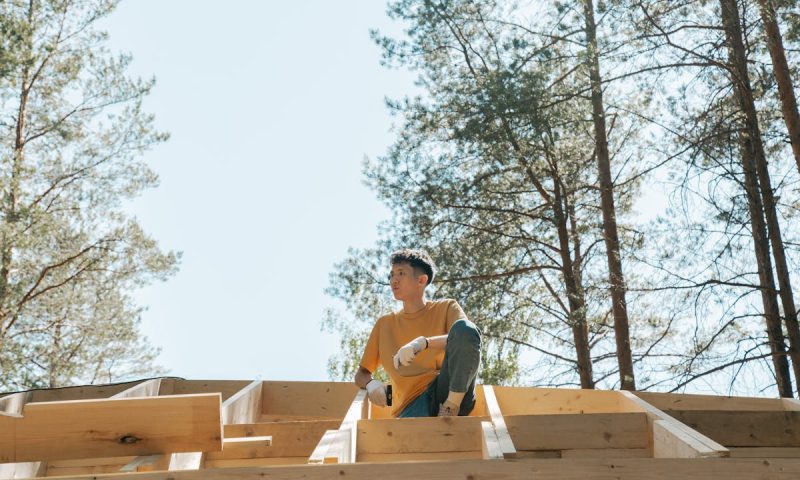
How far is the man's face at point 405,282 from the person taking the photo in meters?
4.79

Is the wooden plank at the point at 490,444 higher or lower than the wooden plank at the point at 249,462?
lower

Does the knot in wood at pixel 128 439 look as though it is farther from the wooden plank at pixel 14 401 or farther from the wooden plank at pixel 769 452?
the wooden plank at pixel 769 452

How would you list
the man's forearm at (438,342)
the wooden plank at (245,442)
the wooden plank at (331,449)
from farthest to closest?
the man's forearm at (438,342) → the wooden plank at (245,442) → the wooden plank at (331,449)

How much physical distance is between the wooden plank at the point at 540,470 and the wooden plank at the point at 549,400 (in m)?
2.72

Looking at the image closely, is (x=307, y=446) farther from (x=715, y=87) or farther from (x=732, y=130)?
(x=715, y=87)

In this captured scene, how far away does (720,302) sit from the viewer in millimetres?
8188

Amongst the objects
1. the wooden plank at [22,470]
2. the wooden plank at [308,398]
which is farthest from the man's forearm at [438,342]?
the wooden plank at [308,398]

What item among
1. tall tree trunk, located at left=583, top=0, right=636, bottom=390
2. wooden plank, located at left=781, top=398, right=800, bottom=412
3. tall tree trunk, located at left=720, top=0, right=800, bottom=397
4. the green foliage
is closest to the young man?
wooden plank, located at left=781, top=398, right=800, bottom=412

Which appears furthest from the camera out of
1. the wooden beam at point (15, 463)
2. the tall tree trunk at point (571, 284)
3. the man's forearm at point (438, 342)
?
the tall tree trunk at point (571, 284)

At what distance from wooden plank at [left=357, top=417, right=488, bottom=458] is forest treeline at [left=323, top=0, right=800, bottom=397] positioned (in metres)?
5.12

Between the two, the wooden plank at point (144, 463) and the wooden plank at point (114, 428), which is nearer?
the wooden plank at point (144, 463)

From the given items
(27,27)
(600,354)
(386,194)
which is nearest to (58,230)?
(27,27)

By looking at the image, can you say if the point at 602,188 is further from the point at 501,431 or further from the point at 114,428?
the point at 114,428

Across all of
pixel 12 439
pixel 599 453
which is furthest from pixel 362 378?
pixel 12 439
